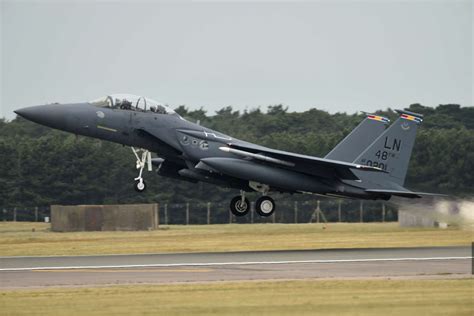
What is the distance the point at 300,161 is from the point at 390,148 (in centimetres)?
311

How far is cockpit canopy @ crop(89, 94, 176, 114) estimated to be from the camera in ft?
94.6

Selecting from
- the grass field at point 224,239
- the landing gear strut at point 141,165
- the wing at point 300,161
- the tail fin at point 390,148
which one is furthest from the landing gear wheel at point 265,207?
the landing gear strut at point 141,165

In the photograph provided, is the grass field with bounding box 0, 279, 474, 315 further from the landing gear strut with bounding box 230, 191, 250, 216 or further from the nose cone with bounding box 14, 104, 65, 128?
the landing gear strut with bounding box 230, 191, 250, 216

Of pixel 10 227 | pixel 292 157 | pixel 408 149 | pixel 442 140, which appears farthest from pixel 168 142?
pixel 442 140

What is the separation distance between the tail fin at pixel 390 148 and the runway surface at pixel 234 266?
2.60 m

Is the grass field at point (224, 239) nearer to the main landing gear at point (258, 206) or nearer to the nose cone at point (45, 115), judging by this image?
the main landing gear at point (258, 206)

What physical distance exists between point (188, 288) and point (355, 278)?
13.1 feet

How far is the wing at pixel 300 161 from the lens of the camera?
94.5ft

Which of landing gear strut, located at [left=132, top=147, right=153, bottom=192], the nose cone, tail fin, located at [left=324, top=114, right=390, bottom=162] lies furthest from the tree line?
the nose cone

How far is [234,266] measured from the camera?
80.3 ft

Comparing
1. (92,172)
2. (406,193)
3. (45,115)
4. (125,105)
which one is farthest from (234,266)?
(92,172)

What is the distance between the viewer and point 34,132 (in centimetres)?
8256

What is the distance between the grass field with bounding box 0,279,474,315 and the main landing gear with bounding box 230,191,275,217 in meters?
9.56

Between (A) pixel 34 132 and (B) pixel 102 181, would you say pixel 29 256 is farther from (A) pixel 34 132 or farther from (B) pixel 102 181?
(A) pixel 34 132
